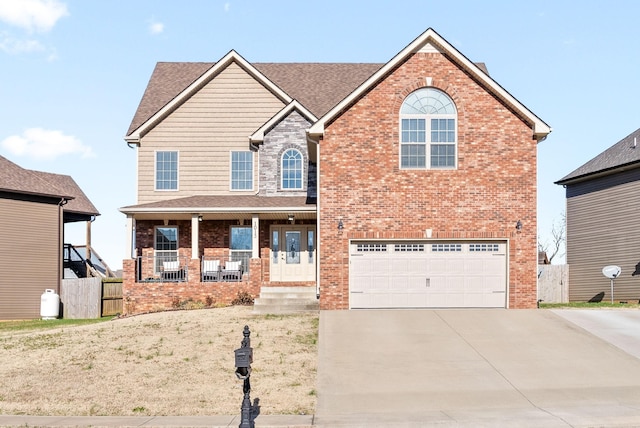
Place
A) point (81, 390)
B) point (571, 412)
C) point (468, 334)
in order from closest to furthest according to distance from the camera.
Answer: point (571, 412) < point (81, 390) < point (468, 334)

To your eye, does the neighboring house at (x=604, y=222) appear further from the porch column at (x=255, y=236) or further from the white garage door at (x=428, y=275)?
the porch column at (x=255, y=236)

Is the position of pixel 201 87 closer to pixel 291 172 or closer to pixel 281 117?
pixel 281 117

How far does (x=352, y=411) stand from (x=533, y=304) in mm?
11258

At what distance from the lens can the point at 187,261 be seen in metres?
25.2

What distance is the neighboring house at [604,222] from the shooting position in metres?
28.1

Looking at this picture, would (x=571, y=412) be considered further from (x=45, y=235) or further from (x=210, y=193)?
(x=45, y=235)

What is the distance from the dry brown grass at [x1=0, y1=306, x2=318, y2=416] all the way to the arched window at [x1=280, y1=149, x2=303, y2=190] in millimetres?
7926

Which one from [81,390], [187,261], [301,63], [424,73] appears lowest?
[81,390]

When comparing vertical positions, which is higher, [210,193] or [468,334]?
[210,193]

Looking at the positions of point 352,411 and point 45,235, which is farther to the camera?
point 45,235

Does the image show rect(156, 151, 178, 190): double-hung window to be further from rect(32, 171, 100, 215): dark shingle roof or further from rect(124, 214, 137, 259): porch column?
rect(32, 171, 100, 215): dark shingle roof

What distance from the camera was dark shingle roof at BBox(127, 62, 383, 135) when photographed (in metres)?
28.9

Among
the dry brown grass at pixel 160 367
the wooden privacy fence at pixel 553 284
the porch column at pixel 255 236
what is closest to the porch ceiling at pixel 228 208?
the porch column at pixel 255 236

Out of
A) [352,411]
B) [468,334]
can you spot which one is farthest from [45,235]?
[352,411]
